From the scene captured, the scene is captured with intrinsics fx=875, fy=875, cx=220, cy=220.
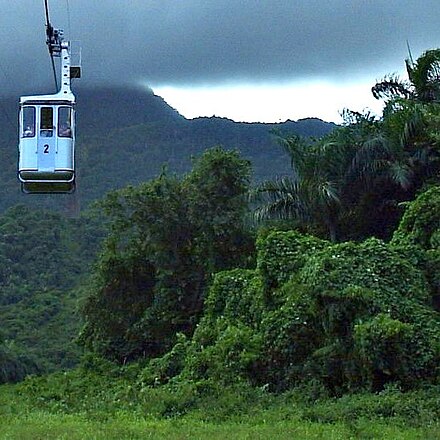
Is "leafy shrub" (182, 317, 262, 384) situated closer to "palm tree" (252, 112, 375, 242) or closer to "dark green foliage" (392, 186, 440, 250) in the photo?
"dark green foliage" (392, 186, 440, 250)

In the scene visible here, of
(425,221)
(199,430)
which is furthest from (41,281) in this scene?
(199,430)

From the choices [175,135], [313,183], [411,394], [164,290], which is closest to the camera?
[411,394]

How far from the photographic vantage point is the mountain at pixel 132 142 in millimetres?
53156

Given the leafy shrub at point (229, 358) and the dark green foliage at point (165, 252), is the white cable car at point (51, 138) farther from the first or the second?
the dark green foliage at point (165, 252)

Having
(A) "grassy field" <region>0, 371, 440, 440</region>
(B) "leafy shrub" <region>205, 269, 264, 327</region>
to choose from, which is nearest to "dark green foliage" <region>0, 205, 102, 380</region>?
(B) "leafy shrub" <region>205, 269, 264, 327</region>

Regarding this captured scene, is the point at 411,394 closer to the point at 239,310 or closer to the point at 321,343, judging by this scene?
the point at 321,343

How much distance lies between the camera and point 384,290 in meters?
16.4

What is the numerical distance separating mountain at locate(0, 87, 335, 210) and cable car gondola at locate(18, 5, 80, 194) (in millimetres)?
35337

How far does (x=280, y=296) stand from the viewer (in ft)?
59.6

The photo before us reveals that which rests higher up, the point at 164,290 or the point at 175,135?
the point at 175,135

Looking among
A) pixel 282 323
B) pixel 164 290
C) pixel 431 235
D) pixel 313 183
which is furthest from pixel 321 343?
pixel 164 290

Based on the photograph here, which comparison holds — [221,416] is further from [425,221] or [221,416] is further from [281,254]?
[425,221]

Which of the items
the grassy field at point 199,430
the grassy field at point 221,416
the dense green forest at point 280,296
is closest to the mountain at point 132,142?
the dense green forest at point 280,296

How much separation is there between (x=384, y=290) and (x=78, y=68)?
698 centimetres
